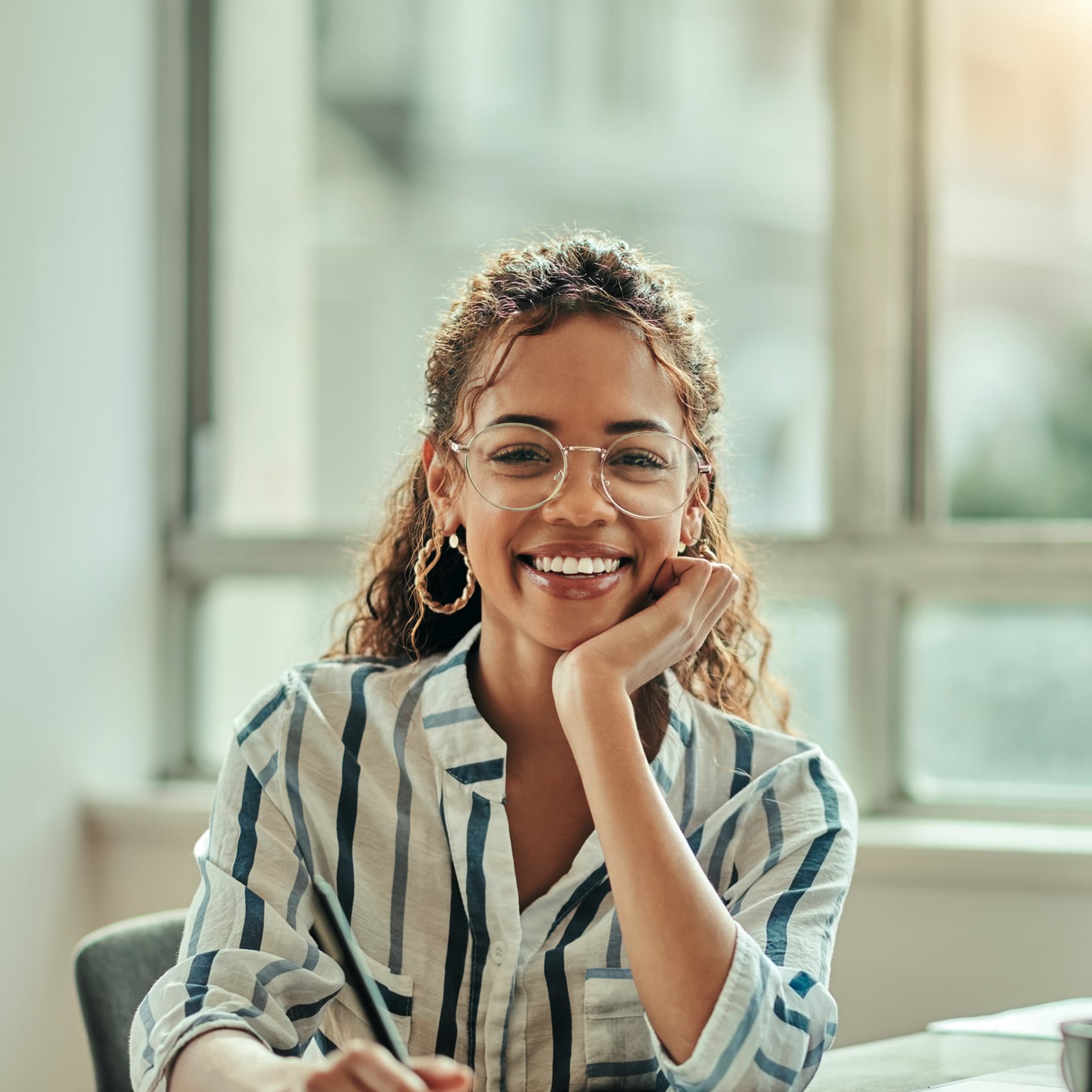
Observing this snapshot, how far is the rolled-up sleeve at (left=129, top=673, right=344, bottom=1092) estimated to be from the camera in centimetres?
120

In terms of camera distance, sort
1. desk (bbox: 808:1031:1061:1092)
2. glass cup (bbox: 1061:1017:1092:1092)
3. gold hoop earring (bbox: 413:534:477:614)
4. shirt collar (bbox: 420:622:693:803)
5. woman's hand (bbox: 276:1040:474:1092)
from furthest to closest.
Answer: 1. gold hoop earring (bbox: 413:534:477:614)
2. shirt collar (bbox: 420:622:693:803)
3. desk (bbox: 808:1031:1061:1092)
4. glass cup (bbox: 1061:1017:1092:1092)
5. woman's hand (bbox: 276:1040:474:1092)

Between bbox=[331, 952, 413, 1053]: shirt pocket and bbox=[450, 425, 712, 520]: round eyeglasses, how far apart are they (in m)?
0.52

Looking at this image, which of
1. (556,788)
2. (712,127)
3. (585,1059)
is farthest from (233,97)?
(585,1059)

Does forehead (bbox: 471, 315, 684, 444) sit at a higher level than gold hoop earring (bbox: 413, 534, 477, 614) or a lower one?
higher

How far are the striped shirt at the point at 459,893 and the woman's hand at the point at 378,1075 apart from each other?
328 mm

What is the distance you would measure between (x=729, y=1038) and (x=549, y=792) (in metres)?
0.41

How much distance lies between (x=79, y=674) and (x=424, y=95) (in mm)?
1424

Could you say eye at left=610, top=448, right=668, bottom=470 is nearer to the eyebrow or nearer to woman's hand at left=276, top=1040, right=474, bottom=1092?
the eyebrow

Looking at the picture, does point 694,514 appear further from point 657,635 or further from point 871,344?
point 871,344

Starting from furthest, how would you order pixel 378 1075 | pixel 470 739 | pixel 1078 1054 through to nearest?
pixel 470 739, pixel 1078 1054, pixel 378 1075

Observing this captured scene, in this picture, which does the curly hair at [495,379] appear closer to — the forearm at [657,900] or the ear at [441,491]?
the ear at [441,491]

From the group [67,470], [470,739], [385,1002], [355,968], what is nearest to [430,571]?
[470,739]

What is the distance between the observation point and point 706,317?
8.67 feet

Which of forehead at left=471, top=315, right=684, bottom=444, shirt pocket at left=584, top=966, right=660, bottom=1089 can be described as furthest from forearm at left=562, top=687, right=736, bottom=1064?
forehead at left=471, top=315, right=684, bottom=444
